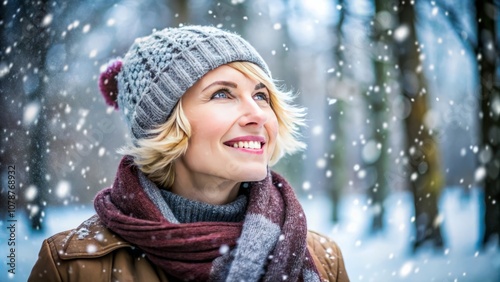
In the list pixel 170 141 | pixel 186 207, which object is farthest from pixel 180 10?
pixel 186 207

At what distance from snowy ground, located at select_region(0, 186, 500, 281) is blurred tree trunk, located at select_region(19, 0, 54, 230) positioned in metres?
2.72

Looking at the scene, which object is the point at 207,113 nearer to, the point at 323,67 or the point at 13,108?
the point at 13,108

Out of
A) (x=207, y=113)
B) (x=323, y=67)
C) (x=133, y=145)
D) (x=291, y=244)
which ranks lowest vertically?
(x=323, y=67)

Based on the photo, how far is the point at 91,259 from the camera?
5.41ft

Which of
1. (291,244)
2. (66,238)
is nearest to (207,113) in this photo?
(291,244)

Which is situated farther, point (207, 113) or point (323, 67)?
point (323, 67)

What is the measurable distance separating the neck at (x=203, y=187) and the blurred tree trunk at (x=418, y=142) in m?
3.03

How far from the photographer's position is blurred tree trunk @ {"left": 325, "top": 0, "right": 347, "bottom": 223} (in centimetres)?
440

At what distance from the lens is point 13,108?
7.89 feet

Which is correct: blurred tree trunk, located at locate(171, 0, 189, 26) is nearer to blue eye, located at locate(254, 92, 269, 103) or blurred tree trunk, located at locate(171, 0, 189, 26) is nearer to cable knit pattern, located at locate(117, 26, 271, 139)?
cable knit pattern, located at locate(117, 26, 271, 139)

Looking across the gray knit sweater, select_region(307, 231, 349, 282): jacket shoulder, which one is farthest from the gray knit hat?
select_region(307, 231, 349, 282): jacket shoulder

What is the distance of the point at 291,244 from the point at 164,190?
60cm

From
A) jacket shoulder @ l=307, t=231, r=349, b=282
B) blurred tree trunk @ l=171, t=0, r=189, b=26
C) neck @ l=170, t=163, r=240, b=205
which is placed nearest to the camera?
neck @ l=170, t=163, r=240, b=205

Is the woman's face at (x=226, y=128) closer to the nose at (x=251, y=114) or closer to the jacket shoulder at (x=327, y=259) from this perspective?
the nose at (x=251, y=114)
